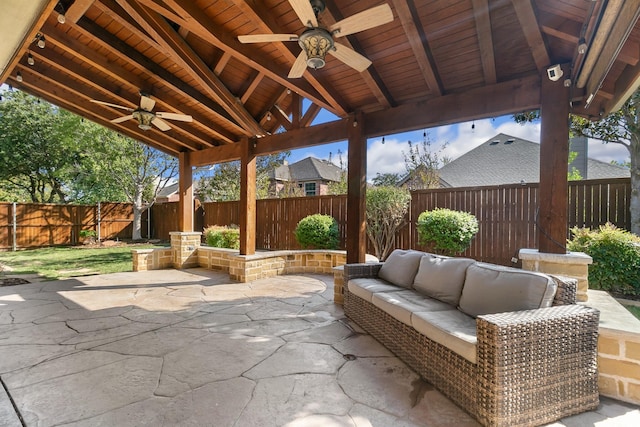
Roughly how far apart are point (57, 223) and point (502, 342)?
1433 cm

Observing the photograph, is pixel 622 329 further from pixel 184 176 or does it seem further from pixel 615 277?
pixel 184 176

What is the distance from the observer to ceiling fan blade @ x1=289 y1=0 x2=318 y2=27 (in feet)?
7.72

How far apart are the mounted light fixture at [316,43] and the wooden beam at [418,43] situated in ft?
2.21

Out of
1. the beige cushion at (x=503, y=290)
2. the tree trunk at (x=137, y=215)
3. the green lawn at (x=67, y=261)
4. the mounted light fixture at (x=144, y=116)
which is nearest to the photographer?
the beige cushion at (x=503, y=290)

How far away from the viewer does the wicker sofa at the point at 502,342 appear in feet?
5.80

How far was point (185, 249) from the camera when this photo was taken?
7.00 meters

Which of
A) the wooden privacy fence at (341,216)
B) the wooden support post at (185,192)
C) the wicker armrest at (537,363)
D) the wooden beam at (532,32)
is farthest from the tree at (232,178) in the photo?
the wicker armrest at (537,363)

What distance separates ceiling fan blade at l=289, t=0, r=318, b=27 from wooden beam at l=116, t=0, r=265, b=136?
6.46ft

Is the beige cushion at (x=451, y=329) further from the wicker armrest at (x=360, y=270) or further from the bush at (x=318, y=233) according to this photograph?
the bush at (x=318, y=233)

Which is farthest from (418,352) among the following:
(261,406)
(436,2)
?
(436,2)

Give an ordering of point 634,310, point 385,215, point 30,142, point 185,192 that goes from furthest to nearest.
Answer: point 30,142, point 185,192, point 385,215, point 634,310

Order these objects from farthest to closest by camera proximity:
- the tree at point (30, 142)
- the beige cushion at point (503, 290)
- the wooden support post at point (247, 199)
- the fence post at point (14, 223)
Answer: the tree at point (30, 142) < the fence post at point (14, 223) < the wooden support post at point (247, 199) < the beige cushion at point (503, 290)

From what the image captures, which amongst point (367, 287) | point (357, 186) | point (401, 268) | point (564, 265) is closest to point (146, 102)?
point (357, 186)

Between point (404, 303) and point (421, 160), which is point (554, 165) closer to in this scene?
point (404, 303)
